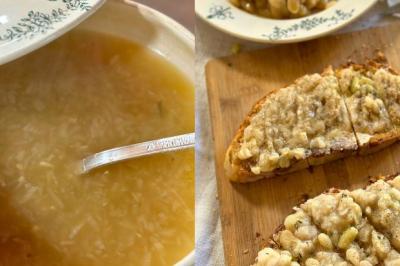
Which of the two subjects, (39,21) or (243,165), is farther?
(243,165)

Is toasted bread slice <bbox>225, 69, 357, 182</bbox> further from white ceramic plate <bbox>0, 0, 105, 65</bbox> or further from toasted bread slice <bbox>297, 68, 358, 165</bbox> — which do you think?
white ceramic plate <bbox>0, 0, 105, 65</bbox>

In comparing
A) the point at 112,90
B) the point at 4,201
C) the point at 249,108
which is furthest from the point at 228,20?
the point at 4,201

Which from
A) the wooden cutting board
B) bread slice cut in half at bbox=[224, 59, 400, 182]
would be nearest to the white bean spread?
bread slice cut in half at bbox=[224, 59, 400, 182]

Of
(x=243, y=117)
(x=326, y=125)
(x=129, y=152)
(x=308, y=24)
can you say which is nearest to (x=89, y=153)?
(x=129, y=152)

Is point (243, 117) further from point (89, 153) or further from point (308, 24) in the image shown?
point (89, 153)

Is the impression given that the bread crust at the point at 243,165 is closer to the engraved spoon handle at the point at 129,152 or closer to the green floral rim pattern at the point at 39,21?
the engraved spoon handle at the point at 129,152

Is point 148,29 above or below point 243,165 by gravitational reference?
above

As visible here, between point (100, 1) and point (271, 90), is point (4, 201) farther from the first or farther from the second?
point (271, 90)
